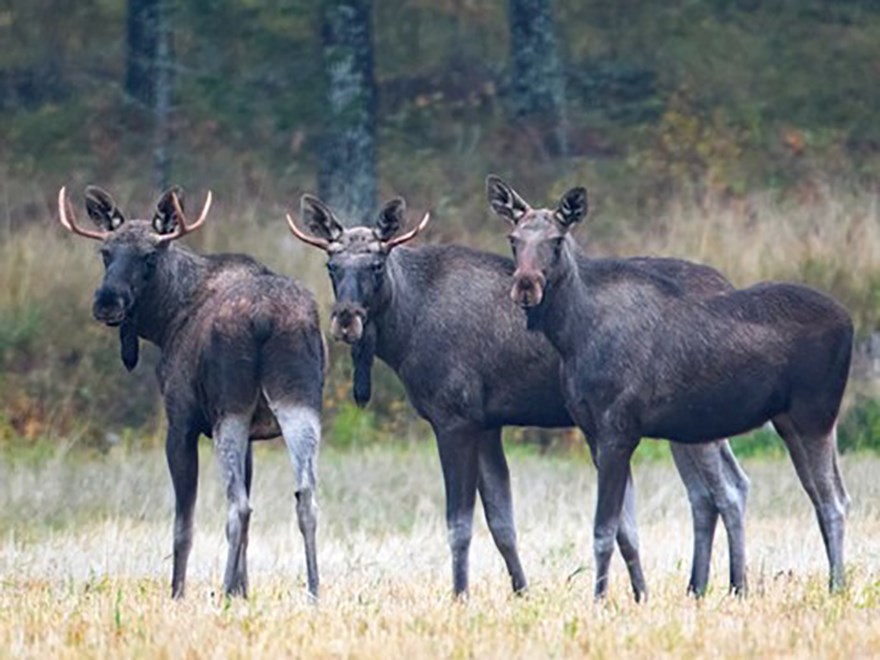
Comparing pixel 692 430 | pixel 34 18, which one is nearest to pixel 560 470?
pixel 692 430

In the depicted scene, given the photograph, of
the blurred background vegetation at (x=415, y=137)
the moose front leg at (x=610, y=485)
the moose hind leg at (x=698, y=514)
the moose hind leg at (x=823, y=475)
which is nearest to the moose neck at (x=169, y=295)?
the moose front leg at (x=610, y=485)

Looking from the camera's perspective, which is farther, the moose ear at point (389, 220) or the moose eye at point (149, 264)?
the moose eye at point (149, 264)

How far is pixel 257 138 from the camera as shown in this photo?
33.7 m

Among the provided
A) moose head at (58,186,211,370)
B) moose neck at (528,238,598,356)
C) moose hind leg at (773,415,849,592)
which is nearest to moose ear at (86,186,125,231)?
moose head at (58,186,211,370)

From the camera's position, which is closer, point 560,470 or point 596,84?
point 560,470

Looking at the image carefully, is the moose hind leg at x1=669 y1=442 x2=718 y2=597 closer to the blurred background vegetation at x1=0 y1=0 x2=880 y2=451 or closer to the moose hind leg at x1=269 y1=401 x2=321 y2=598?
the moose hind leg at x1=269 y1=401 x2=321 y2=598

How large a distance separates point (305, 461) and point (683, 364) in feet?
7.23

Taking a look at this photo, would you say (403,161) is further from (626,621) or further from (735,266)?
(626,621)

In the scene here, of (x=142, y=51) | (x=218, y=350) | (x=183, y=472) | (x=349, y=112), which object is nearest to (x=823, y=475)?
(x=218, y=350)

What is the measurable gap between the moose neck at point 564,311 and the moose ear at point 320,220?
128cm

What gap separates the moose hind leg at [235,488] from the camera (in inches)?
585

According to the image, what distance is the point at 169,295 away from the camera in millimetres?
15750

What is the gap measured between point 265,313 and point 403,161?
57.9ft

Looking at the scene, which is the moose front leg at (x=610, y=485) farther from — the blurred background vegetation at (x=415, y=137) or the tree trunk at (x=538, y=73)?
the tree trunk at (x=538, y=73)
